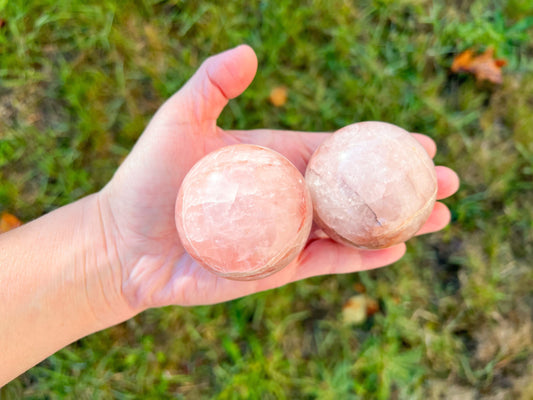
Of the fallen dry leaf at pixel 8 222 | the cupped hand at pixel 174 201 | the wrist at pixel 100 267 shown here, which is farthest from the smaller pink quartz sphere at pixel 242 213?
the fallen dry leaf at pixel 8 222

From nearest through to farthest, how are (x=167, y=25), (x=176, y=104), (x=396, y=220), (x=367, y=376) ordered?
(x=396, y=220)
(x=176, y=104)
(x=367, y=376)
(x=167, y=25)

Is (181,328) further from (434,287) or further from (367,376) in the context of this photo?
(434,287)

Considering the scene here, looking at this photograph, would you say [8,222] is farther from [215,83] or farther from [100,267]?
[215,83]

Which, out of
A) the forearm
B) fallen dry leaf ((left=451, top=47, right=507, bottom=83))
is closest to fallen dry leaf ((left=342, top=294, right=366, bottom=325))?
the forearm

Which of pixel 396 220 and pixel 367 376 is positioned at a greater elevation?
pixel 396 220

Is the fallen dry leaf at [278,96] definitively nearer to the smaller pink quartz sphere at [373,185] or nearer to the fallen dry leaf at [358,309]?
the smaller pink quartz sphere at [373,185]

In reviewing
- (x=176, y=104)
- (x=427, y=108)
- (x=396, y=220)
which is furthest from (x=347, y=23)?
(x=396, y=220)
